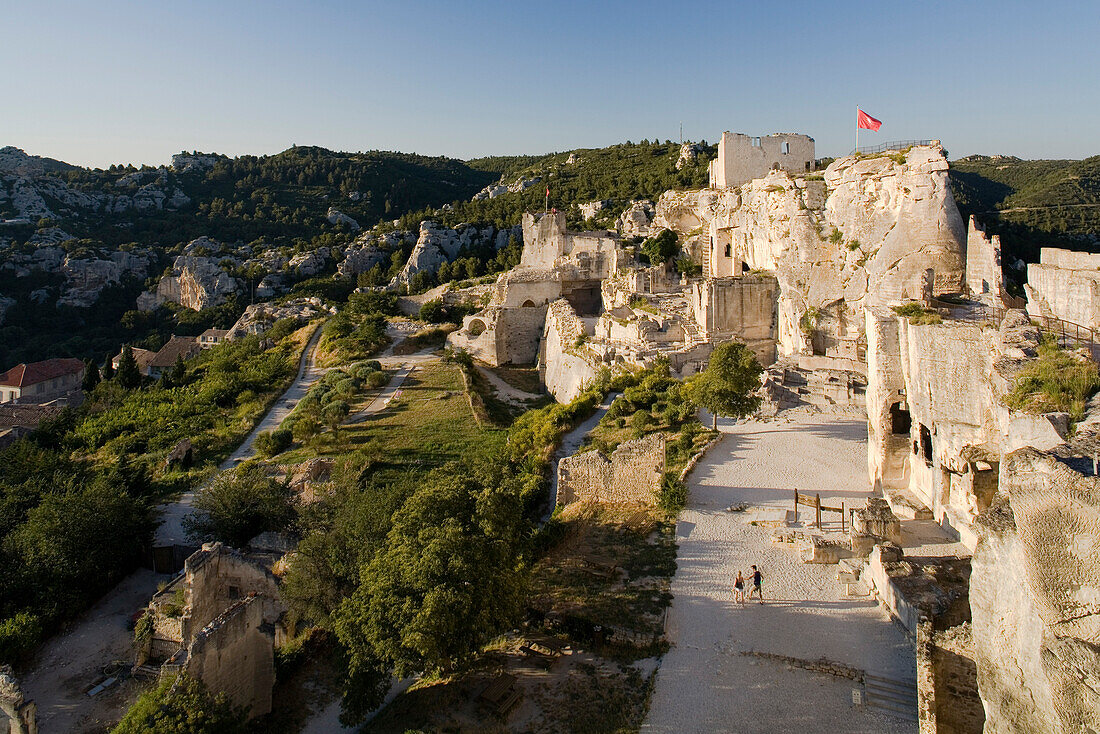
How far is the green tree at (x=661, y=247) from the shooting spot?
114ft

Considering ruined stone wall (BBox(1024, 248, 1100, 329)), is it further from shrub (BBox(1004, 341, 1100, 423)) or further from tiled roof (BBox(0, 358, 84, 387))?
tiled roof (BBox(0, 358, 84, 387))

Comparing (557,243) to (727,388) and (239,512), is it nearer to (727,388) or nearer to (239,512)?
(727,388)

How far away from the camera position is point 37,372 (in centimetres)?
3531

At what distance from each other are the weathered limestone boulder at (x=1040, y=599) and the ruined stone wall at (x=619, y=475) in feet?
30.2

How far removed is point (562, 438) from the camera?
17.8 metres

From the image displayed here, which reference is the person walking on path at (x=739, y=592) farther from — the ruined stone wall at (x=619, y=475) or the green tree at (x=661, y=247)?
the green tree at (x=661, y=247)

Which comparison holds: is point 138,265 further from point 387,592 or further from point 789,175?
point 387,592

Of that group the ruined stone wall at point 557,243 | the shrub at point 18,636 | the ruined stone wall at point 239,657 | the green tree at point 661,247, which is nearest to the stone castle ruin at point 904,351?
the ruined stone wall at point 557,243

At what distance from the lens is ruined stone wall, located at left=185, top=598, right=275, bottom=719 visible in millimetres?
8617

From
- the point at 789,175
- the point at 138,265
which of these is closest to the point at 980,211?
the point at 789,175

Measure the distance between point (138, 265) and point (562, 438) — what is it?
52.1 m

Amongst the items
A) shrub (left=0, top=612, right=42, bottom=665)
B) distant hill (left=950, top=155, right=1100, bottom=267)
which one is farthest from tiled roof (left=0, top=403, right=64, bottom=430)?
distant hill (left=950, top=155, right=1100, bottom=267)

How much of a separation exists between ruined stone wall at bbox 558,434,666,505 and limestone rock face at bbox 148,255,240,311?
141ft

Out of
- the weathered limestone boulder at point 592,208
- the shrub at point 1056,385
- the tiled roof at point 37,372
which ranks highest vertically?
the weathered limestone boulder at point 592,208
